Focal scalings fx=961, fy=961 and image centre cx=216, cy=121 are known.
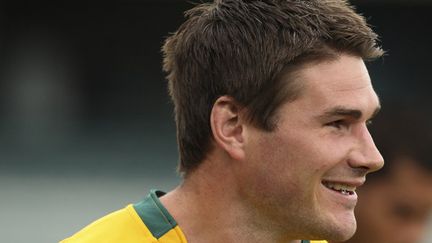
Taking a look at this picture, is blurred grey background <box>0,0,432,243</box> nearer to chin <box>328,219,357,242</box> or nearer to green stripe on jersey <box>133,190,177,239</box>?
green stripe on jersey <box>133,190,177,239</box>

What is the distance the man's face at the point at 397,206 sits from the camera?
3.65m

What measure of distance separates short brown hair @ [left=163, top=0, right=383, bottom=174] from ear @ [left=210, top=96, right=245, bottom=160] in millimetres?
27

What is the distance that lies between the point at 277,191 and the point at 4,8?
9.52m

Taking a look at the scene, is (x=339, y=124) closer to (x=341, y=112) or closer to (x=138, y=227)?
(x=341, y=112)

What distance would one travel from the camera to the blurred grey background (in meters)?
10.7

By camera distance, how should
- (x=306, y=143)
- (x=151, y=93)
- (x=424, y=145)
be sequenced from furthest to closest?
(x=151, y=93) → (x=424, y=145) → (x=306, y=143)

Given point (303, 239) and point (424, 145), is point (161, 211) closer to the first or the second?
point (303, 239)

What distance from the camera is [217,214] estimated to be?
295cm

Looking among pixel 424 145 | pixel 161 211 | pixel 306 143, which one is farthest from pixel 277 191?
pixel 424 145

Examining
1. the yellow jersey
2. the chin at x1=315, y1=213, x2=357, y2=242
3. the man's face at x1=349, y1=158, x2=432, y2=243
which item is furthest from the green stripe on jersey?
the man's face at x1=349, y1=158, x2=432, y2=243

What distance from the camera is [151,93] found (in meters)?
11.7

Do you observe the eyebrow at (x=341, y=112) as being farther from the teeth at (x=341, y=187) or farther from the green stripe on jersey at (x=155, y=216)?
the green stripe on jersey at (x=155, y=216)

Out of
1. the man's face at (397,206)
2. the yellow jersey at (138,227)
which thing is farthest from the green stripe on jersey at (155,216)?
the man's face at (397,206)

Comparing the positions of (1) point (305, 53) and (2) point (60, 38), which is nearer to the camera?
(1) point (305, 53)
